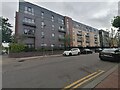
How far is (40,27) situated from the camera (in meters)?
35.3

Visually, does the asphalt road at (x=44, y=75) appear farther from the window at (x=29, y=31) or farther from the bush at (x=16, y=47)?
the window at (x=29, y=31)

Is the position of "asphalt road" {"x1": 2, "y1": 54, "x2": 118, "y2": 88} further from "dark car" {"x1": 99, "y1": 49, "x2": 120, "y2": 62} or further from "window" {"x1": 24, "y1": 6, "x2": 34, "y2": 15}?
"window" {"x1": 24, "y1": 6, "x2": 34, "y2": 15}

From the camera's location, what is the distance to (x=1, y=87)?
4.70 m

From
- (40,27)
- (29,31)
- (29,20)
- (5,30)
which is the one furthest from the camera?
(5,30)

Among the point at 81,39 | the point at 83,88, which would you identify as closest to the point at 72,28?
the point at 81,39

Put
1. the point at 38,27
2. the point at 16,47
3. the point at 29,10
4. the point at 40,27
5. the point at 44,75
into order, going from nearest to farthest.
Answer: the point at 44,75 < the point at 16,47 < the point at 29,10 < the point at 38,27 < the point at 40,27

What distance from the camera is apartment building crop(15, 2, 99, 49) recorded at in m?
30.3

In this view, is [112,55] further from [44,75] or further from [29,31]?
[29,31]

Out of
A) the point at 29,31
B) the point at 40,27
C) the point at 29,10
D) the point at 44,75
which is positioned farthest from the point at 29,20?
the point at 44,75

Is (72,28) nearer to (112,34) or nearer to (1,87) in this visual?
(112,34)

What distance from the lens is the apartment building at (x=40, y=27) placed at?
30.3m

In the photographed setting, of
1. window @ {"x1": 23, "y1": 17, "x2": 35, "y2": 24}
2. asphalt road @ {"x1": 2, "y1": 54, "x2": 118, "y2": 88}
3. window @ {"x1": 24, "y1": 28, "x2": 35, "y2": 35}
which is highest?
window @ {"x1": 23, "y1": 17, "x2": 35, "y2": 24}

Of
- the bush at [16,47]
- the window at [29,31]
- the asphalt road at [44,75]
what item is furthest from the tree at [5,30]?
the asphalt road at [44,75]

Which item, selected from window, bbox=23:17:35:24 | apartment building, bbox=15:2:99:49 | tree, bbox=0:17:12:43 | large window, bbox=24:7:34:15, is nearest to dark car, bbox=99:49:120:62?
apartment building, bbox=15:2:99:49
